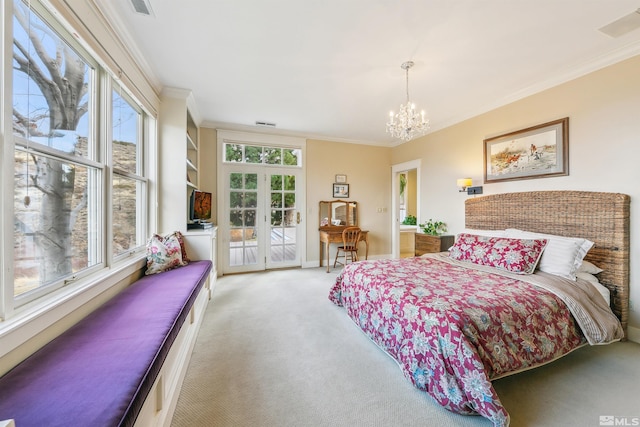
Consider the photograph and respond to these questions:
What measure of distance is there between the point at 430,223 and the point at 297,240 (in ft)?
8.12

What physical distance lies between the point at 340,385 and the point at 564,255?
2284mm

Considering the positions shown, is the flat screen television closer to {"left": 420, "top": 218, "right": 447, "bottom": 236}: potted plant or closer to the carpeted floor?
the carpeted floor

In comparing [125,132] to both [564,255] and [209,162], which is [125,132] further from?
[564,255]

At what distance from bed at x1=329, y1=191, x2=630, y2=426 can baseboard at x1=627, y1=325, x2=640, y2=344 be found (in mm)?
120

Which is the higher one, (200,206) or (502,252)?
(200,206)

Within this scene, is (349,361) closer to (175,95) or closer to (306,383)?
(306,383)

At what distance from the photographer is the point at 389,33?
1994 millimetres

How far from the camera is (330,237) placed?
15.1 feet

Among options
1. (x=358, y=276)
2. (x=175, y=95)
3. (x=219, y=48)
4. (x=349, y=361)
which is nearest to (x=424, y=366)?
(x=349, y=361)

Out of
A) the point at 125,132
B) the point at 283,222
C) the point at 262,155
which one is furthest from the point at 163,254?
the point at 262,155

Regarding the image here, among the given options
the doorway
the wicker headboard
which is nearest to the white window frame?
the wicker headboard

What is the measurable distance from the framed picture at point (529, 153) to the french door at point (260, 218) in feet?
10.3
